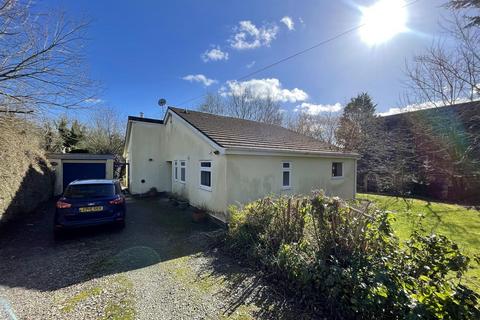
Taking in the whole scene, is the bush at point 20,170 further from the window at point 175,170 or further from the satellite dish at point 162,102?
the satellite dish at point 162,102

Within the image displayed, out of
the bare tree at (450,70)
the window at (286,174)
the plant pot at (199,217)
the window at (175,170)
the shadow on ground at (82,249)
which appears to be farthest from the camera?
the window at (175,170)

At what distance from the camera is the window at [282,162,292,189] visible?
394 inches

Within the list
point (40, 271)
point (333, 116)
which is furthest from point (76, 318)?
point (333, 116)

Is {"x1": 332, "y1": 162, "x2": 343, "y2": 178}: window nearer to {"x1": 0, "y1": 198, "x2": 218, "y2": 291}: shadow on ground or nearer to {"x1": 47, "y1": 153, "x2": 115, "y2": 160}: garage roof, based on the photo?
{"x1": 0, "y1": 198, "x2": 218, "y2": 291}: shadow on ground

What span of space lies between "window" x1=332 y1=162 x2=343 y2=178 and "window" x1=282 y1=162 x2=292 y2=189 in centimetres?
411

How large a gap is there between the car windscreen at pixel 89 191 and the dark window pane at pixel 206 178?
3573mm

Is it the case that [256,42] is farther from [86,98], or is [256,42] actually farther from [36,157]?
[36,157]

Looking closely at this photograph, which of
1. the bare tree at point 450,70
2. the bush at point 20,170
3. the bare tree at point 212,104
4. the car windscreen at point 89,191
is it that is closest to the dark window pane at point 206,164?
the car windscreen at point 89,191

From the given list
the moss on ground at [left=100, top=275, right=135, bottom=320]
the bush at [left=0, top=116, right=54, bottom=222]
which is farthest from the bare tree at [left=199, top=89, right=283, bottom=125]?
the moss on ground at [left=100, top=275, right=135, bottom=320]

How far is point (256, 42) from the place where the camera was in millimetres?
11172

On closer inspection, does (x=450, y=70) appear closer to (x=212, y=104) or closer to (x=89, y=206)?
(x=89, y=206)

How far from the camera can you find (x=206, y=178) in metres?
9.42

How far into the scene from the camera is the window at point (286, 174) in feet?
32.8

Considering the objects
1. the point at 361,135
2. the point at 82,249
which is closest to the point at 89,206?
the point at 82,249
